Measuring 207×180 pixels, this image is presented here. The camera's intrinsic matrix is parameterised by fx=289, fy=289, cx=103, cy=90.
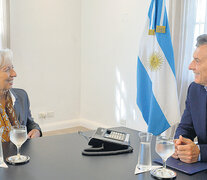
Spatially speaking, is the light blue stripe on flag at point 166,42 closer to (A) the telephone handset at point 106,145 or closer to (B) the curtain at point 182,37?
(B) the curtain at point 182,37

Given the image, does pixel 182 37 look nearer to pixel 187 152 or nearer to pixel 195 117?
pixel 195 117

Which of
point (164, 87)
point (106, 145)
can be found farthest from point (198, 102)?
point (164, 87)

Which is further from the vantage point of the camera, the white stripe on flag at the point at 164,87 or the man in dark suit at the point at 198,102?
the white stripe on flag at the point at 164,87

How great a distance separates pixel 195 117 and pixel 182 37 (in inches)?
79.0

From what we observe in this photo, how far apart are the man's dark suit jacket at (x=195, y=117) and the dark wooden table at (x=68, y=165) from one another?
0.43 m

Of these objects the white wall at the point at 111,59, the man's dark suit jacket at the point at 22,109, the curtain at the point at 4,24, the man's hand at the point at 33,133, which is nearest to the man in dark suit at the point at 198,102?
the man's hand at the point at 33,133

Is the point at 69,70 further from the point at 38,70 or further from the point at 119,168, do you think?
the point at 119,168

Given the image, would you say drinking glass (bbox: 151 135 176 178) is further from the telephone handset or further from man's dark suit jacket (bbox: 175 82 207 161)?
man's dark suit jacket (bbox: 175 82 207 161)

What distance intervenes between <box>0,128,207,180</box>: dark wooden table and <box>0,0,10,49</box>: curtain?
2846 millimetres

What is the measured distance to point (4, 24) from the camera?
404cm

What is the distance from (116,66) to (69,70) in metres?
0.94

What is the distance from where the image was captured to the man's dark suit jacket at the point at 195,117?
175 centimetres

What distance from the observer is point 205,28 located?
334cm

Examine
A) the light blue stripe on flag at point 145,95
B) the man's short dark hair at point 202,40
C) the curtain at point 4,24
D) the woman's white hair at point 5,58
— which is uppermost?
the curtain at point 4,24
